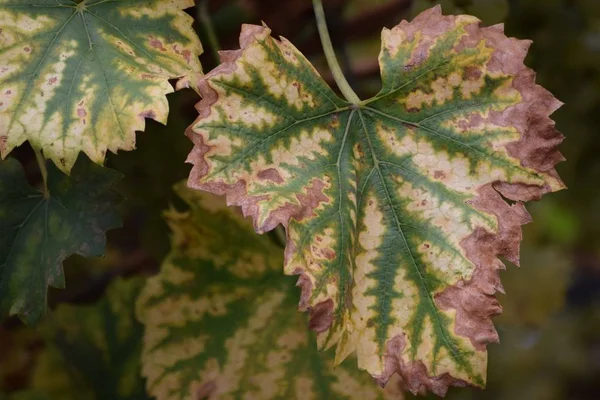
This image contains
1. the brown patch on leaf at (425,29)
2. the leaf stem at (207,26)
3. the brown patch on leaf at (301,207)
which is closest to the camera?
the brown patch on leaf at (301,207)

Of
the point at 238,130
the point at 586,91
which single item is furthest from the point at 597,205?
the point at 238,130

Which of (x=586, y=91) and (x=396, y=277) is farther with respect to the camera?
(x=586, y=91)

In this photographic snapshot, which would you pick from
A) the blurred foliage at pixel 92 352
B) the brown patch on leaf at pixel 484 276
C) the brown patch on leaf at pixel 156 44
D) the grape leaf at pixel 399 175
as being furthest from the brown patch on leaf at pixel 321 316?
the blurred foliage at pixel 92 352

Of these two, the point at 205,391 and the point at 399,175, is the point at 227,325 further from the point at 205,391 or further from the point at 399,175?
the point at 399,175

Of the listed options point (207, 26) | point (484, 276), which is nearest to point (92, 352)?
point (207, 26)

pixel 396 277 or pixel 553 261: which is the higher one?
pixel 396 277

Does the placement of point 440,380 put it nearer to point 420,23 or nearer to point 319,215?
point 319,215

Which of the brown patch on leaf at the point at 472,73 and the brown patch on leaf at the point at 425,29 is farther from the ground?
the brown patch on leaf at the point at 425,29

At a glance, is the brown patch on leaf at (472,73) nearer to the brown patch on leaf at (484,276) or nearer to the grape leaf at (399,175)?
the grape leaf at (399,175)
